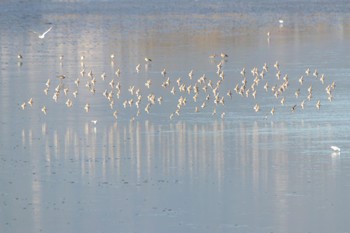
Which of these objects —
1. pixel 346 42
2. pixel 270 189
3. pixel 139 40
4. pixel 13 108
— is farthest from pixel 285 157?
pixel 139 40

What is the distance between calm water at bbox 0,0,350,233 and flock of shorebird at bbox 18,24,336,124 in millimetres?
74

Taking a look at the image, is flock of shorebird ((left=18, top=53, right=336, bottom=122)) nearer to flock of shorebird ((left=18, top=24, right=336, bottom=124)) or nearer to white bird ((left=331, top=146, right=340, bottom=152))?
flock of shorebird ((left=18, top=24, right=336, bottom=124))

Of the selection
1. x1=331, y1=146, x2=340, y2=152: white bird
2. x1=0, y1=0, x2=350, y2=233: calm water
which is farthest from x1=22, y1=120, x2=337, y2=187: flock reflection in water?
x1=331, y1=146, x2=340, y2=152: white bird

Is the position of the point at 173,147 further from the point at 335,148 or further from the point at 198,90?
the point at 198,90

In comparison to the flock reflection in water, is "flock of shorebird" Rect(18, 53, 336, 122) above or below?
above

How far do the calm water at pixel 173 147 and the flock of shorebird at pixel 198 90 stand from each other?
7cm

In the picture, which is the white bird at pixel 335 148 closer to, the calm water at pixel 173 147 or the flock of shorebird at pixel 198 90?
the calm water at pixel 173 147

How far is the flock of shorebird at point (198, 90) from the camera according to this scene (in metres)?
20.8

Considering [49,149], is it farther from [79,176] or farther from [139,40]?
[139,40]

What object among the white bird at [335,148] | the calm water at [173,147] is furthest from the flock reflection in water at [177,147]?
the white bird at [335,148]

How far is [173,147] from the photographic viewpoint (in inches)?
679

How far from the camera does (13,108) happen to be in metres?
21.0

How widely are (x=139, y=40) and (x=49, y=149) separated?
58.6 feet

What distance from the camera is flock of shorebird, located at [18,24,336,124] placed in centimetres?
2081
